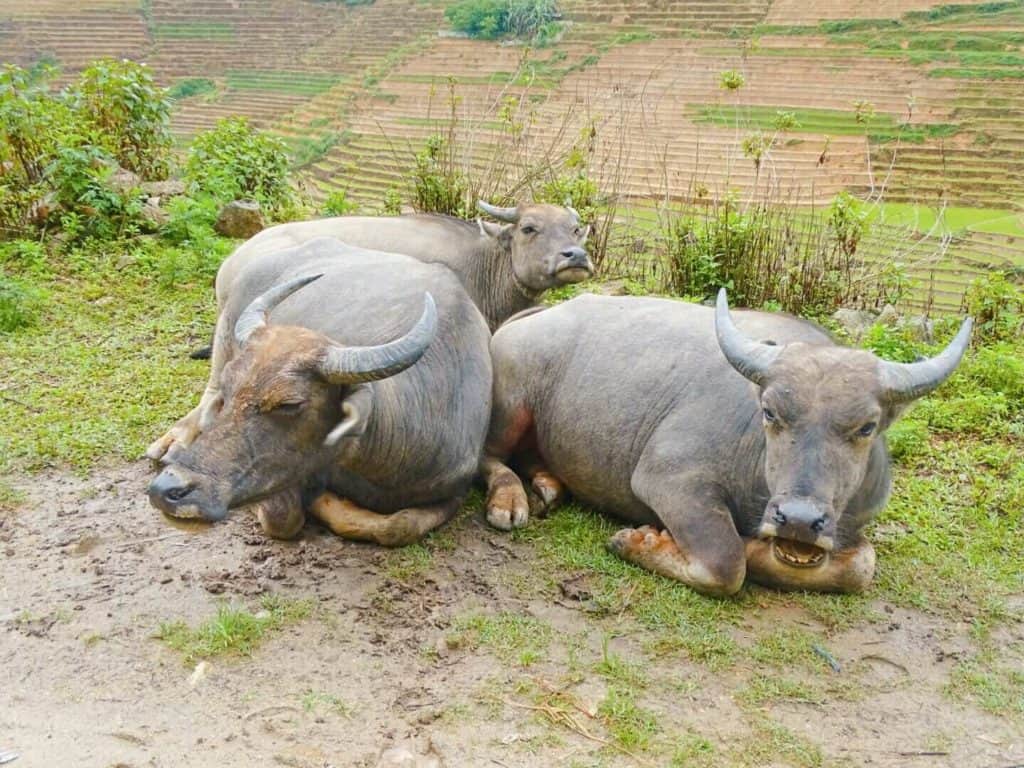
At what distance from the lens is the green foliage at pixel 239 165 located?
919 cm

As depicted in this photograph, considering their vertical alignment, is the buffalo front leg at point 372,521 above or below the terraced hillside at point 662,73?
below

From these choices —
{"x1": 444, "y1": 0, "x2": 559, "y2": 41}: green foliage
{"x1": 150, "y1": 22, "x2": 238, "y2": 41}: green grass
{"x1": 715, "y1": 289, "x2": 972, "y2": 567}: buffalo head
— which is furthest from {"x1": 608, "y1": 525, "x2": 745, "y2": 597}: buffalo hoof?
{"x1": 150, "y1": 22, "x2": 238, "y2": 41}: green grass

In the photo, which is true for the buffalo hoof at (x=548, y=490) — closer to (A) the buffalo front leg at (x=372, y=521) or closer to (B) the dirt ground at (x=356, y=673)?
(B) the dirt ground at (x=356, y=673)

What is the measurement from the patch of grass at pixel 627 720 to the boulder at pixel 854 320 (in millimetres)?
4848

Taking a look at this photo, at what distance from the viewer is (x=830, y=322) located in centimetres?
769

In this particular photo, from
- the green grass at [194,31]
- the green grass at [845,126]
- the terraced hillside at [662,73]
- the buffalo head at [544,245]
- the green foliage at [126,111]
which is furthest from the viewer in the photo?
the green grass at [194,31]

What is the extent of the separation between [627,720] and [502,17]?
20873 millimetres

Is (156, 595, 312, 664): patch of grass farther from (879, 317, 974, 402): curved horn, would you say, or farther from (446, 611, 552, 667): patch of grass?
(879, 317, 974, 402): curved horn

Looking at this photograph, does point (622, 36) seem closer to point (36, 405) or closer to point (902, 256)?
point (902, 256)

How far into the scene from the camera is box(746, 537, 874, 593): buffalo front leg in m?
3.93

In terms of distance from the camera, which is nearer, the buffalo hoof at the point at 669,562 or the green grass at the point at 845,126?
the buffalo hoof at the point at 669,562

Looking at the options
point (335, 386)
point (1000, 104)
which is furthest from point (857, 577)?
point (1000, 104)

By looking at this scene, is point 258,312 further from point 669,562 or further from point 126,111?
point 126,111

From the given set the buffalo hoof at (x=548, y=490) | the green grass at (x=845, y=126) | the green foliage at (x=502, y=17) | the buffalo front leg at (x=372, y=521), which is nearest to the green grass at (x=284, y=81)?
the green foliage at (x=502, y=17)
